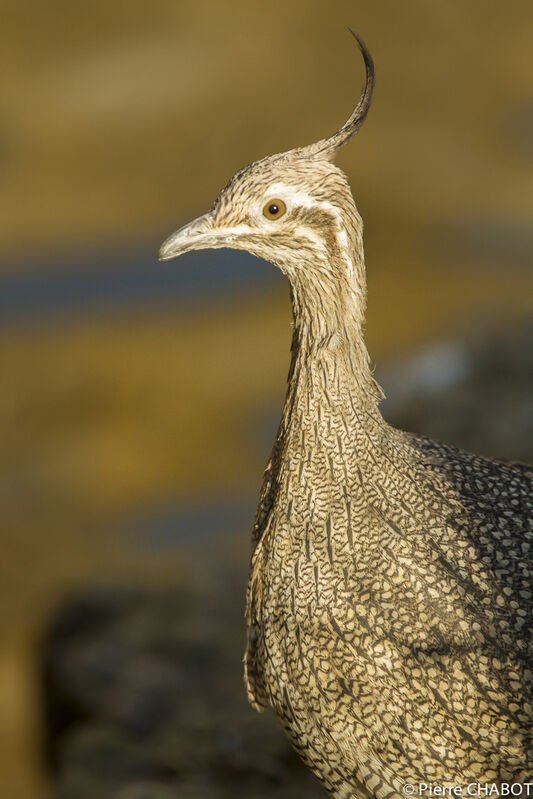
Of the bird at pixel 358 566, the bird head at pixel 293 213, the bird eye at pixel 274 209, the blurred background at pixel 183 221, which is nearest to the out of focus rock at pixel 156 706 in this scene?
the bird at pixel 358 566

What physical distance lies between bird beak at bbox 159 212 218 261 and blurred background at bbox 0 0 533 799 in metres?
5.34

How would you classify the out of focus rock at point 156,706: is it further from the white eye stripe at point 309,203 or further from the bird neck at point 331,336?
the white eye stripe at point 309,203

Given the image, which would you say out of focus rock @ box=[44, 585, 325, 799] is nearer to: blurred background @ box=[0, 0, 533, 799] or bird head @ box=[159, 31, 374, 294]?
blurred background @ box=[0, 0, 533, 799]

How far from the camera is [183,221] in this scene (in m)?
9.81

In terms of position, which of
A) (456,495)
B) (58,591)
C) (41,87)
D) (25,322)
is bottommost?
(58,591)

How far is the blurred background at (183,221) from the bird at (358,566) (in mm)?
4955

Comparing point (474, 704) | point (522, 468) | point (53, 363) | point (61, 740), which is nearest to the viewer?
point (474, 704)

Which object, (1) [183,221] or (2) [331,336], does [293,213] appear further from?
(1) [183,221]

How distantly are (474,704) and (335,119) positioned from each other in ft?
23.8

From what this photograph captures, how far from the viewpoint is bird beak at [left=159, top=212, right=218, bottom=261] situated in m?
3.24

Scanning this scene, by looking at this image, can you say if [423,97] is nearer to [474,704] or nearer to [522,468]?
[522,468]

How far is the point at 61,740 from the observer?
5770 mm

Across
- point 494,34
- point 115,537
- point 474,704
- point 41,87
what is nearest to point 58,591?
point 115,537

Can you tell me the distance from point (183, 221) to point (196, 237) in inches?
264
